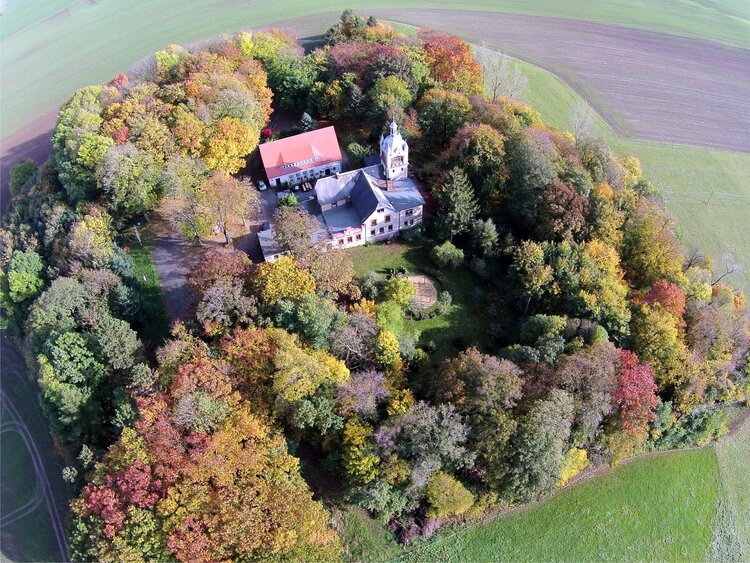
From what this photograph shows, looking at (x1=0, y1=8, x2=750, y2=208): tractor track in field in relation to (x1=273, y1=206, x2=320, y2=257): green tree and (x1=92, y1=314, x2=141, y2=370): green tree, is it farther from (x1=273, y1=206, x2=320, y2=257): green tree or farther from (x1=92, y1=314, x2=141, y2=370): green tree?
(x1=273, y1=206, x2=320, y2=257): green tree

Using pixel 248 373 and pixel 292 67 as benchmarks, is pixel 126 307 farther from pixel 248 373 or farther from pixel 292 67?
pixel 292 67

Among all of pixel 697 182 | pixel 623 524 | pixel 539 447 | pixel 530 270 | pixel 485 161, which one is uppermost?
pixel 485 161

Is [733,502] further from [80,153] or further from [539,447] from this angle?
[80,153]

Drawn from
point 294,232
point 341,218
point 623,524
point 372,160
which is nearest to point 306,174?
point 372,160

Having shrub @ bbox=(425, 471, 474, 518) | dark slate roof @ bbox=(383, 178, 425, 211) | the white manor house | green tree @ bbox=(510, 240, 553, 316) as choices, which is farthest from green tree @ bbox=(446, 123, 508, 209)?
shrub @ bbox=(425, 471, 474, 518)

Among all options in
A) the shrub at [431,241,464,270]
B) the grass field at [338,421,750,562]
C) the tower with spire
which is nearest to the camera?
the grass field at [338,421,750,562]

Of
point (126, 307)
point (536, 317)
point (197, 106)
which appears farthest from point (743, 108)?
point (126, 307)
